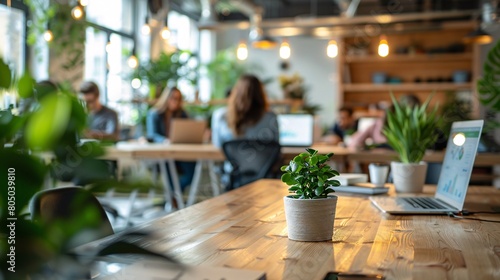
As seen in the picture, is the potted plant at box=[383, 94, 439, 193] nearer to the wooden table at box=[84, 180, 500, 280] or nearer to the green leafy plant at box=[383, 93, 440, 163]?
the green leafy plant at box=[383, 93, 440, 163]

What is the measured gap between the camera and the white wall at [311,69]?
13133mm

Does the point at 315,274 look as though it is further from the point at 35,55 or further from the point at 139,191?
the point at 35,55

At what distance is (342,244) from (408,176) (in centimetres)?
108

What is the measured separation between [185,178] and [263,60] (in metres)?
7.69

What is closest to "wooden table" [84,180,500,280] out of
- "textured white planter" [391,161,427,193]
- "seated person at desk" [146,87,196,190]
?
"textured white planter" [391,161,427,193]

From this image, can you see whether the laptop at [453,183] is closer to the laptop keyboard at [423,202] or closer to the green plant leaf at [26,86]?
the laptop keyboard at [423,202]

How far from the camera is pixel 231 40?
1401 cm

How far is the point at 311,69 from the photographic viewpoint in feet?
43.5

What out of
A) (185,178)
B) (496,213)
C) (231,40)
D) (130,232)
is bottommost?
(185,178)

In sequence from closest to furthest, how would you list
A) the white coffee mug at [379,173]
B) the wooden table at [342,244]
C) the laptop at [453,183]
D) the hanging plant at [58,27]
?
the wooden table at [342,244] → the laptop at [453,183] → the white coffee mug at [379,173] → the hanging plant at [58,27]

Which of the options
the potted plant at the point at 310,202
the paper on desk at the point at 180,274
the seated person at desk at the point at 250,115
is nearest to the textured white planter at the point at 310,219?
the potted plant at the point at 310,202

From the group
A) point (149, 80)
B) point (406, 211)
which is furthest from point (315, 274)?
point (149, 80)

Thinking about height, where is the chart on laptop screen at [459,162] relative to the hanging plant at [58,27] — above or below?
below

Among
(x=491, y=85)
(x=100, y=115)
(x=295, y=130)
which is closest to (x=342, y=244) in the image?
(x=491, y=85)
